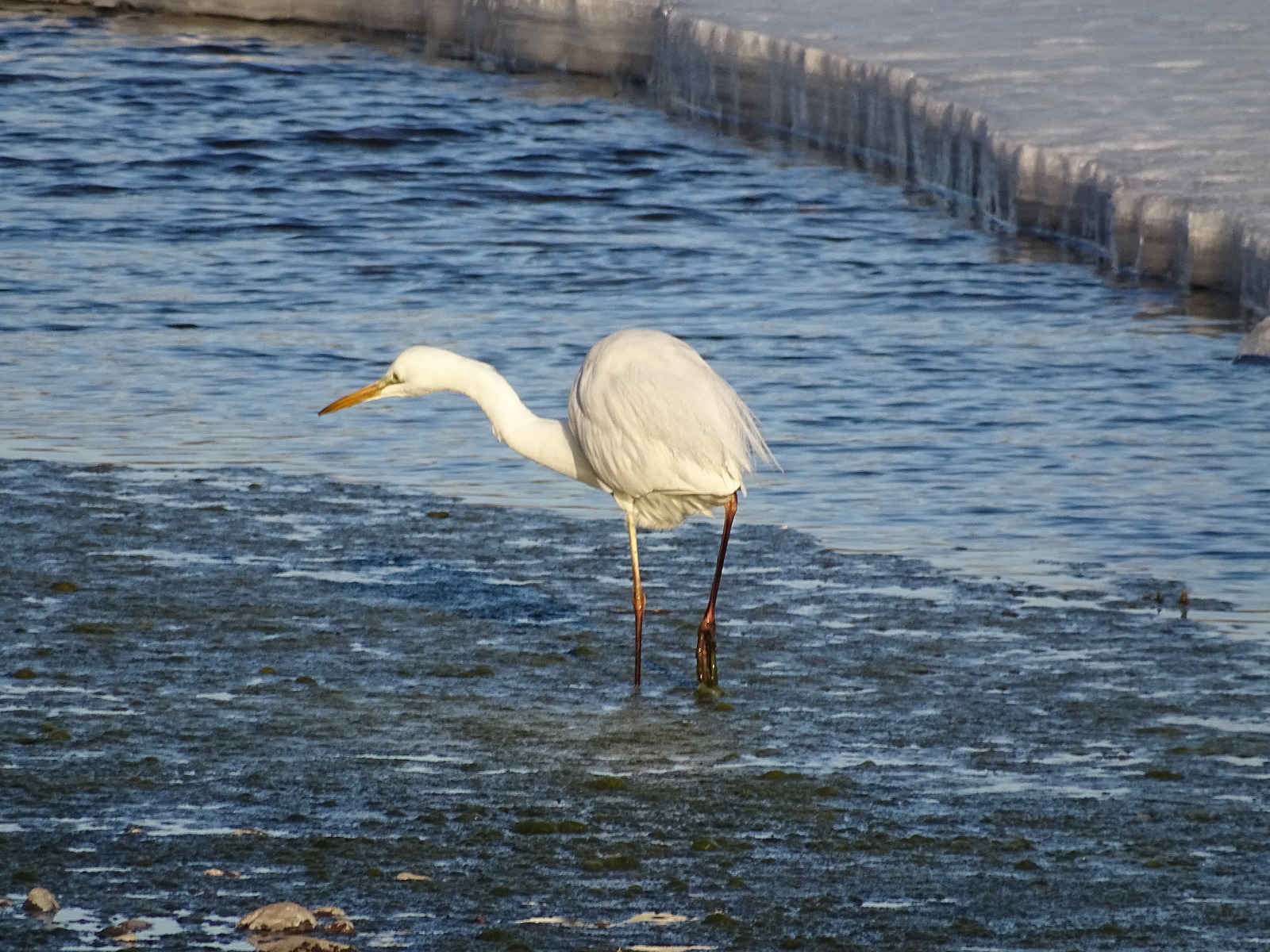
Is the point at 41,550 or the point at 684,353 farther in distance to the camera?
the point at 41,550

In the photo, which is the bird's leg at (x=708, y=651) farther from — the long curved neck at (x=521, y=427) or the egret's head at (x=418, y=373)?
the egret's head at (x=418, y=373)

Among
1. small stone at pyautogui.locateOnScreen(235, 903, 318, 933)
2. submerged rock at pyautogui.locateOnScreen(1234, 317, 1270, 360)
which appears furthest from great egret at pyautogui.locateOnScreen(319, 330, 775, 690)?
submerged rock at pyautogui.locateOnScreen(1234, 317, 1270, 360)

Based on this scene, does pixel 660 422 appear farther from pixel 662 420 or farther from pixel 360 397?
pixel 360 397

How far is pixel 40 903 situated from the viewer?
450cm

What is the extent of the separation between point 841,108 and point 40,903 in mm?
13181

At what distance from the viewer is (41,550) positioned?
7707mm

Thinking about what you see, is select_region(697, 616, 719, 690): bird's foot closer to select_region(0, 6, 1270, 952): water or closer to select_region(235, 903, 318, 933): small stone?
select_region(0, 6, 1270, 952): water

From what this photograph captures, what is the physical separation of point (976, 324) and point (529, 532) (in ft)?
14.5

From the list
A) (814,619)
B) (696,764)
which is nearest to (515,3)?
(814,619)

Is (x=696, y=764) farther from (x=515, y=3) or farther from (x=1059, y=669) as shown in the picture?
(x=515, y=3)

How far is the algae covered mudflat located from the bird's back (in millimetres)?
561

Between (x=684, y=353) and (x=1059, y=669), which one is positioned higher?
(x=684, y=353)

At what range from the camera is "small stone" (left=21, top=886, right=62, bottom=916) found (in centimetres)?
450

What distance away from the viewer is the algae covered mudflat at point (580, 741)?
468 centimetres
